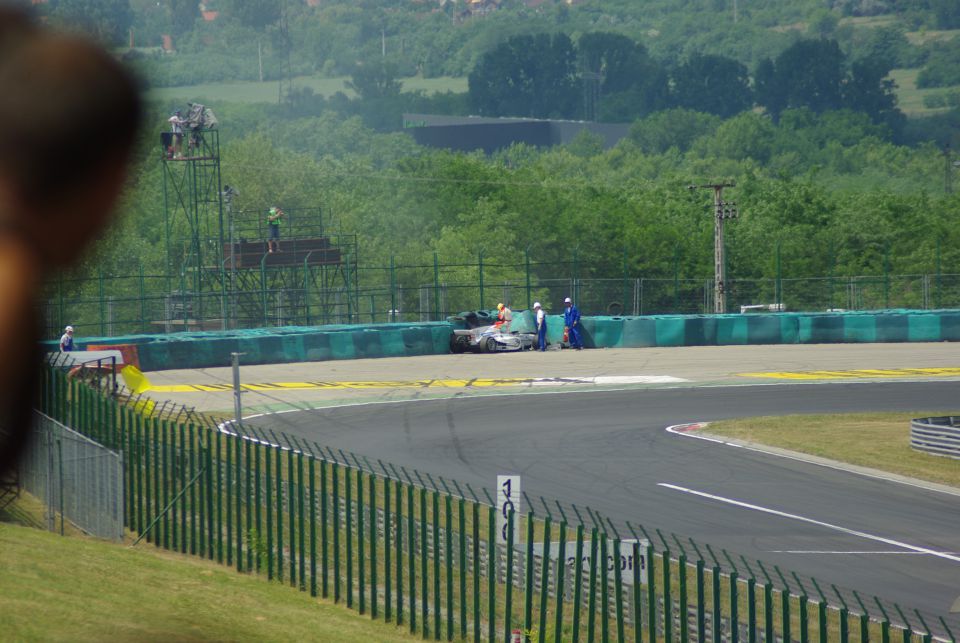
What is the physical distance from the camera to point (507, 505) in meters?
13.5

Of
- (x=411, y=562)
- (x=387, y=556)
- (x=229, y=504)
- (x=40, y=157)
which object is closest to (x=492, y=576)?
(x=411, y=562)

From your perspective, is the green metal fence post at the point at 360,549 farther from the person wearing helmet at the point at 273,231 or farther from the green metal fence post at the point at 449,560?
the person wearing helmet at the point at 273,231

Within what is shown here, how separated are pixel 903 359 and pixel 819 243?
151 ft

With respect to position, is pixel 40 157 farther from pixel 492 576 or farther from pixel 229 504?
pixel 492 576

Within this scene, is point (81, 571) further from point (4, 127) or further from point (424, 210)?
point (424, 210)

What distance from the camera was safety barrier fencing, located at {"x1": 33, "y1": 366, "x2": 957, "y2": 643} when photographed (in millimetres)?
12211

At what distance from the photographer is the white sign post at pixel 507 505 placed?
44.1 feet

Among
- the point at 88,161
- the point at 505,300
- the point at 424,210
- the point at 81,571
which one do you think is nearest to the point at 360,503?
the point at 81,571

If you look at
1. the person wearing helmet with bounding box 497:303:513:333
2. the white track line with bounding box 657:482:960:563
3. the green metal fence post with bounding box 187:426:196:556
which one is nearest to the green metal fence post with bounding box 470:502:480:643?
the green metal fence post with bounding box 187:426:196:556

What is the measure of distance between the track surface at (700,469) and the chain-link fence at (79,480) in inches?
243

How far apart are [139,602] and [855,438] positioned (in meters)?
17.1

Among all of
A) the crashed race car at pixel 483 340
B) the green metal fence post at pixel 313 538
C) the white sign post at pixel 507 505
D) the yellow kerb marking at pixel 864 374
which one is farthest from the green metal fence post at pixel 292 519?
the crashed race car at pixel 483 340

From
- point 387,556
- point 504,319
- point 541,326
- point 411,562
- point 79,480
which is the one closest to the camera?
point 411,562

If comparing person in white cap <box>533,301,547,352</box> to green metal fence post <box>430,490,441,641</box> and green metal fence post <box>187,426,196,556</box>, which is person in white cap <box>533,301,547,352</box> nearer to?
green metal fence post <box>187,426,196,556</box>
